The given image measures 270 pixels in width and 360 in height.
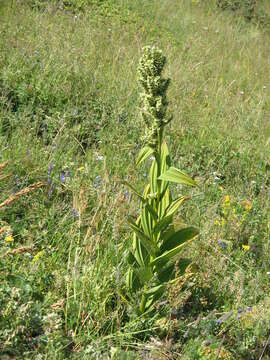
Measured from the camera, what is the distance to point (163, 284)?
2.21m

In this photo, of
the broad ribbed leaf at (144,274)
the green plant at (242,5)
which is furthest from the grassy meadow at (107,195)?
the green plant at (242,5)

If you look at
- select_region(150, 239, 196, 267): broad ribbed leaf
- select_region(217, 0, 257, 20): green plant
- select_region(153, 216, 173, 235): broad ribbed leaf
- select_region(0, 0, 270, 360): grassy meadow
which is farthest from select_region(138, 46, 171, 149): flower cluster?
select_region(217, 0, 257, 20): green plant

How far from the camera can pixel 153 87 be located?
1.88 m

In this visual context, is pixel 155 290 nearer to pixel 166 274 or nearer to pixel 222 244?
pixel 166 274

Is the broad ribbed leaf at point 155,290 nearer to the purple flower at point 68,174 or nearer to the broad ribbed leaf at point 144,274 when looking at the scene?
the broad ribbed leaf at point 144,274

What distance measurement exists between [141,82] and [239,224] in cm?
165

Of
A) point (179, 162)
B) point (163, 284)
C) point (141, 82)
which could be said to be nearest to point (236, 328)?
point (163, 284)

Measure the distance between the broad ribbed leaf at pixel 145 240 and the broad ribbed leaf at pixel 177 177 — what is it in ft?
0.85

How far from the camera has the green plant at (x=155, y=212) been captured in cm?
190

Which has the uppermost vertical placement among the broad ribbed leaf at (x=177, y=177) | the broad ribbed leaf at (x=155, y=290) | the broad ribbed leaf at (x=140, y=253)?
the broad ribbed leaf at (x=177, y=177)

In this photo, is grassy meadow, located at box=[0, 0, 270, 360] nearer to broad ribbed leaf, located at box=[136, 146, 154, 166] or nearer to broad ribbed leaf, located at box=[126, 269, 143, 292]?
broad ribbed leaf, located at box=[126, 269, 143, 292]

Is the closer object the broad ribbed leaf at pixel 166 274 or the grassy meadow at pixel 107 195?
the grassy meadow at pixel 107 195

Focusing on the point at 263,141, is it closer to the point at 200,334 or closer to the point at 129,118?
the point at 129,118

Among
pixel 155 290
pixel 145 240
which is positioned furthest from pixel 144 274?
pixel 145 240
